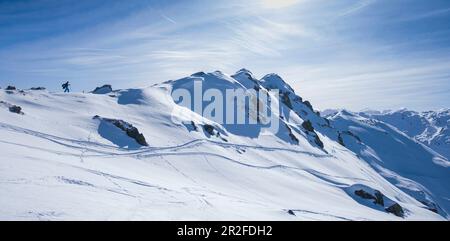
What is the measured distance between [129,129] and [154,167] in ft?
46.9

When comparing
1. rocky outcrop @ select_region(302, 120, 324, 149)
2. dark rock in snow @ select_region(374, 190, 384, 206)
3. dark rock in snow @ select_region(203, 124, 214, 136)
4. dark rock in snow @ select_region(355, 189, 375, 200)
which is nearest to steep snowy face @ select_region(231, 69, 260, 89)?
rocky outcrop @ select_region(302, 120, 324, 149)

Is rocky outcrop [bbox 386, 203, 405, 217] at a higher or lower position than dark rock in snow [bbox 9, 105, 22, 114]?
lower

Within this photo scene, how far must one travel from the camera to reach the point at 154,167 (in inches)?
1786

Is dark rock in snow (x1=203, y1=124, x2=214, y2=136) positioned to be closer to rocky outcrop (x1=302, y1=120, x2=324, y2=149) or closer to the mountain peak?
rocky outcrop (x1=302, y1=120, x2=324, y2=149)

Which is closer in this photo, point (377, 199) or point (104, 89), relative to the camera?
point (377, 199)

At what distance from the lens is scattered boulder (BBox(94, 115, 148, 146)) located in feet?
182

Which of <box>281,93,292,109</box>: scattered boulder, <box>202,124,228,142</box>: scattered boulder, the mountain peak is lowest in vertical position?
<box>202,124,228,142</box>: scattered boulder

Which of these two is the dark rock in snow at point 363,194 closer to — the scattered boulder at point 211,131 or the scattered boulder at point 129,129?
the scattered boulder at point 211,131

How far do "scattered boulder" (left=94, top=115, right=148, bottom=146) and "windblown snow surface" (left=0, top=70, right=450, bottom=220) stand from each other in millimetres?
1105

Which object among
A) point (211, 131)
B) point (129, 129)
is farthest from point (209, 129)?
point (129, 129)

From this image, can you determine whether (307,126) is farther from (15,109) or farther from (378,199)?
(15,109)

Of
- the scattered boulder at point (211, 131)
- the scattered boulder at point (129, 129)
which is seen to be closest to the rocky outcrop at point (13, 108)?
the scattered boulder at point (129, 129)
